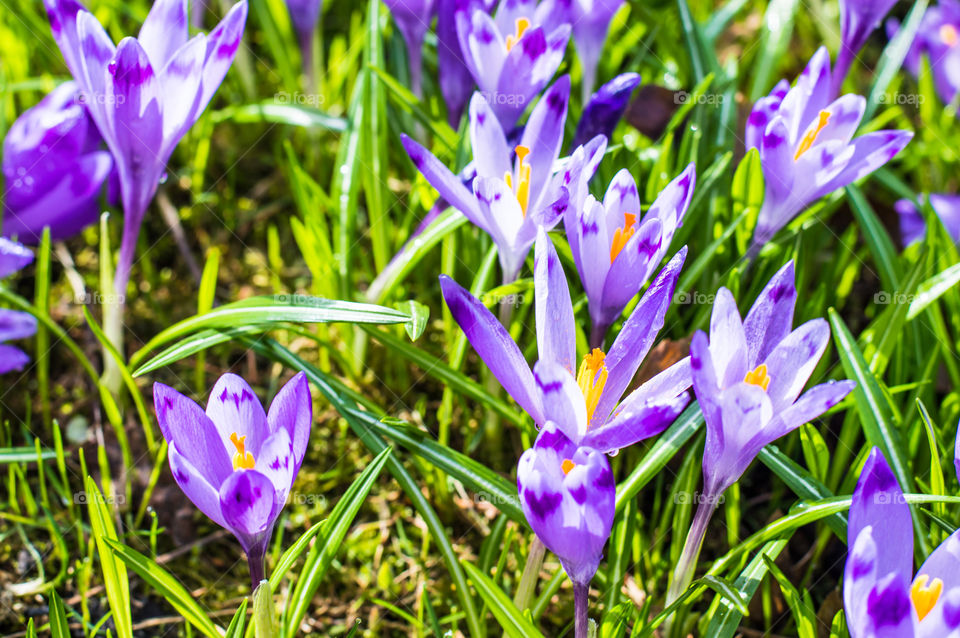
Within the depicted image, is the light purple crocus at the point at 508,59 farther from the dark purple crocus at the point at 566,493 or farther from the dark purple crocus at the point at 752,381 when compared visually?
the dark purple crocus at the point at 566,493

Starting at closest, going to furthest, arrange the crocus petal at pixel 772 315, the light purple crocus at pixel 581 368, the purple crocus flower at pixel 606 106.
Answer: the light purple crocus at pixel 581 368, the crocus petal at pixel 772 315, the purple crocus flower at pixel 606 106

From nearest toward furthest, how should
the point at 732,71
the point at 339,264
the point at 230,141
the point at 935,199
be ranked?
1. the point at 339,264
2. the point at 935,199
3. the point at 732,71
4. the point at 230,141

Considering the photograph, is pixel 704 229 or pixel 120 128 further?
pixel 704 229

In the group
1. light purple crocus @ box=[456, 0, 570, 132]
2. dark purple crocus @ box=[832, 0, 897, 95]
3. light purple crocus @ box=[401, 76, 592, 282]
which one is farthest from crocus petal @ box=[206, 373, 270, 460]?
dark purple crocus @ box=[832, 0, 897, 95]

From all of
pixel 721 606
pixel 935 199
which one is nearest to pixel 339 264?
pixel 721 606

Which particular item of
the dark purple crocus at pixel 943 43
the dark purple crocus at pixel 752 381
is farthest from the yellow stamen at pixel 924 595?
the dark purple crocus at pixel 943 43

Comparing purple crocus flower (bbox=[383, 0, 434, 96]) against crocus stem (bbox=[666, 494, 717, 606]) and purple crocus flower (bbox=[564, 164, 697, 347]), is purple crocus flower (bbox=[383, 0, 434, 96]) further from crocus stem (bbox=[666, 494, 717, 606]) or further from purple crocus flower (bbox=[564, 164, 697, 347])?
crocus stem (bbox=[666, 494, 717, 606])

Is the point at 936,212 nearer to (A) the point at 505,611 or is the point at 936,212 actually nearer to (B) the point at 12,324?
(A) the point at 505,611

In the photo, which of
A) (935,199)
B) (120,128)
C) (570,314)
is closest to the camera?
(570,314)

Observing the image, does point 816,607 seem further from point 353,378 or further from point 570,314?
point 353,378
